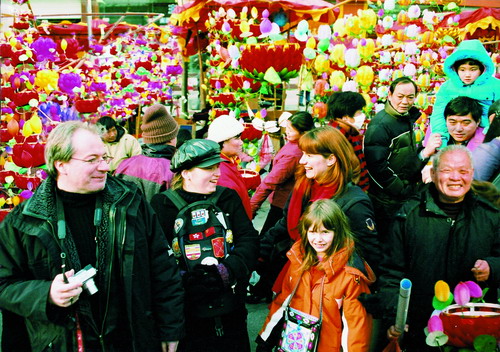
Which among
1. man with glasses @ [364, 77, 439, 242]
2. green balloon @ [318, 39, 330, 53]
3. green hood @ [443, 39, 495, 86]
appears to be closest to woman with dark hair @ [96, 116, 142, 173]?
green balloon @ [318, 39, 330, 53]

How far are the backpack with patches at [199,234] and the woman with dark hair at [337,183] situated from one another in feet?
1.54

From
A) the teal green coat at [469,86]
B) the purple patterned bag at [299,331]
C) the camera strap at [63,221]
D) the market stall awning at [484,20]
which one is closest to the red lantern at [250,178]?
the teal green coat at [469,86]

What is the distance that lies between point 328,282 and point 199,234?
26.6 inches

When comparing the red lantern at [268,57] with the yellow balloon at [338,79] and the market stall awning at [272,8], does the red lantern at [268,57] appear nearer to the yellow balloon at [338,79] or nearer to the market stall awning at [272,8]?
the yellow balloon at [338,79]

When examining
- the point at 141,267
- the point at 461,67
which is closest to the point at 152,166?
the point at 141,267

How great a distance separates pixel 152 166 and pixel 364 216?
1.42 m

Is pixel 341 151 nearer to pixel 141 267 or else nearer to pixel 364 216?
pixel 364 216

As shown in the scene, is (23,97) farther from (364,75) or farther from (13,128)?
(364,75)

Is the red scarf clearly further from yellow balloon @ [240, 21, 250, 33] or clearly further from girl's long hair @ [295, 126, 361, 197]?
yellow balloon @ [240, 21, 250, 33]

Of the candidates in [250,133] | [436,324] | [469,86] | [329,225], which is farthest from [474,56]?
[436,324]

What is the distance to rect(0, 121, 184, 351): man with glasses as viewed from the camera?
6.20 ft

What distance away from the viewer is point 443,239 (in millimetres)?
2254

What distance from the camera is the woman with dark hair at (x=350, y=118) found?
Answer: 3.67 metres

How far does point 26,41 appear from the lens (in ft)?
13.3
